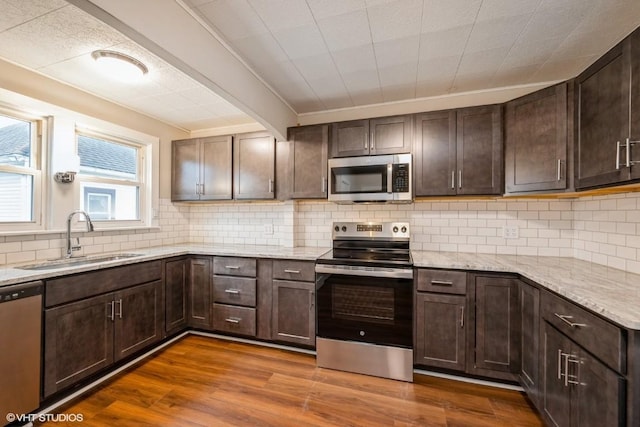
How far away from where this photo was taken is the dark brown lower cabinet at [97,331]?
179 centimetres

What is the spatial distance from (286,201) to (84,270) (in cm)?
183

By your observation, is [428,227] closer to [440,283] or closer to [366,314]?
[440,283]

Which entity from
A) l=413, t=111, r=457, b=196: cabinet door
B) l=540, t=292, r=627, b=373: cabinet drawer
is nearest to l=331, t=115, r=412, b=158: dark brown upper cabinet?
l=413, t=111, r=457, b=196: cabinet door

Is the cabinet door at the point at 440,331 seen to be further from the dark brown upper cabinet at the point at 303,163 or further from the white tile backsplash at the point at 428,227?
the dark brown upper cabinet at the point at 303,163

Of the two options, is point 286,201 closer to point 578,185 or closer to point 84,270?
point 84,270

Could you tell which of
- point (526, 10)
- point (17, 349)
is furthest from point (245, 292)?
point (526, 10)

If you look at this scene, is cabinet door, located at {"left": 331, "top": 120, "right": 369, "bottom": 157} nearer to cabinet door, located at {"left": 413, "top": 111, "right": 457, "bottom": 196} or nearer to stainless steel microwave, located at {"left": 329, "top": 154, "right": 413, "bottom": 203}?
stainless steel microwave, located at {"left": 329, "top": 154, "right": 413, "bottom": 203}

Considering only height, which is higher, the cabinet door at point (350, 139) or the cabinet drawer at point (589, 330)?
the cabinet door at point (350, 139)

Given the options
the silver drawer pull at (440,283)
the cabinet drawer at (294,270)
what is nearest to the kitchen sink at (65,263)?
the cabinet drawer at (294,270)

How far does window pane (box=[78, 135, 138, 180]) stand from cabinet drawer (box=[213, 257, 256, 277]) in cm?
144

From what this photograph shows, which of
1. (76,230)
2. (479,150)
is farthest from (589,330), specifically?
(76,230)

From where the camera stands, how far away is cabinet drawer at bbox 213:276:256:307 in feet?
8.89

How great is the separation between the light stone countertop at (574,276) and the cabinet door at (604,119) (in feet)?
1.84

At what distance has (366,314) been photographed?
2.27 metres
